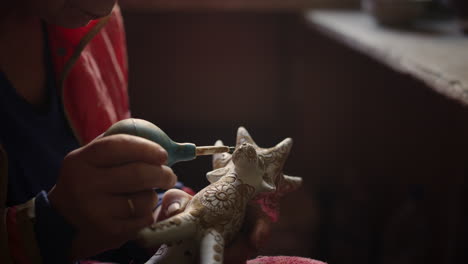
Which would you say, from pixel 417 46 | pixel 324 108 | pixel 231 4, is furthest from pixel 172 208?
pixel 324 108

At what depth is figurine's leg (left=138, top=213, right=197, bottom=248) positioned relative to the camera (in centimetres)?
56

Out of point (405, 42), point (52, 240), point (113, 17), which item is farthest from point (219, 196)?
point (405, 42)

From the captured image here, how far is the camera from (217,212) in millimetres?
621

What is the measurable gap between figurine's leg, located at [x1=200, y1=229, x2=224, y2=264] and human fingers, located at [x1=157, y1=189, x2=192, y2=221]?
0.06m

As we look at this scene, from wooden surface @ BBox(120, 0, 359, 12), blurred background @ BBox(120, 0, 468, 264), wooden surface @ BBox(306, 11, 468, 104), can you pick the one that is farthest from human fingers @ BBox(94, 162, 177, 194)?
wooden surface @ BBox(120, 0, 359, 12)

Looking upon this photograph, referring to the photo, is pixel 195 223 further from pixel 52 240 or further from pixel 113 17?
pixel 113 17

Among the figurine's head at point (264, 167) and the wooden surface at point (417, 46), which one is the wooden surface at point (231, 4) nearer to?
the wooden surface at point (417, 46)

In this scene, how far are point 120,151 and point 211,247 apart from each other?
0.15 m

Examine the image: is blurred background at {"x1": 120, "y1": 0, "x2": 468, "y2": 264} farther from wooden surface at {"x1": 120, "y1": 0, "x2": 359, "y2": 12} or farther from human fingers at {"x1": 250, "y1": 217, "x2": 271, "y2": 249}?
human fingers at {"x1": 250, "y1": 217, "x2": 271, "y2": 249}

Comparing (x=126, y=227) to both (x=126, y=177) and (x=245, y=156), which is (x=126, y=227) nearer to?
(x=126, y=177)

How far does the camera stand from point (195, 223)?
604 mm

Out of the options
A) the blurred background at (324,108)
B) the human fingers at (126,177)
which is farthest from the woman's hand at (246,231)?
the blurred background at (324,108)

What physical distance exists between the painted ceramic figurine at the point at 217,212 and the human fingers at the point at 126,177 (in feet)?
0.19

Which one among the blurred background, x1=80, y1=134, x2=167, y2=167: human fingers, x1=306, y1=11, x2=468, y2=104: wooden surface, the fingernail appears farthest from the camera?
the blurred background
